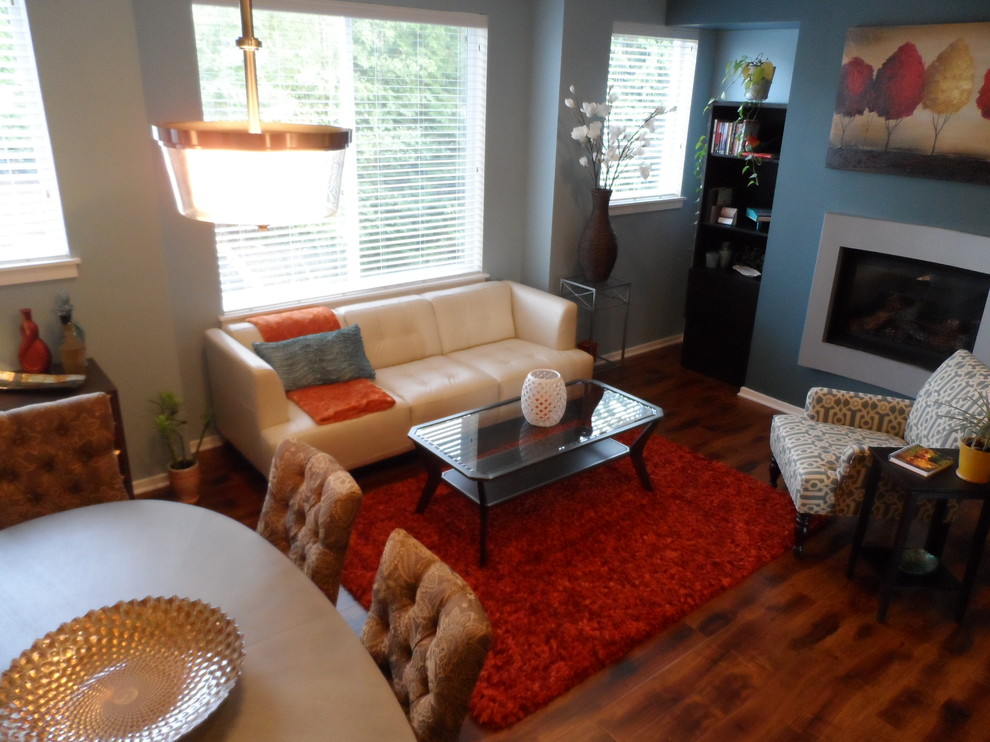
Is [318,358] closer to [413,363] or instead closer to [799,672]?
[413,363]

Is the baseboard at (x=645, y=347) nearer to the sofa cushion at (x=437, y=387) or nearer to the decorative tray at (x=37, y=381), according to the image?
the sofa cushion at (x=437, y=387)

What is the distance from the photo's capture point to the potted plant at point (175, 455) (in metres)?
3.42

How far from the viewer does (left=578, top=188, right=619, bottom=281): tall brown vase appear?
459 cm

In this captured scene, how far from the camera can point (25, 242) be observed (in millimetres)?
3107

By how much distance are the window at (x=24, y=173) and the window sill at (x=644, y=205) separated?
3.24 metres

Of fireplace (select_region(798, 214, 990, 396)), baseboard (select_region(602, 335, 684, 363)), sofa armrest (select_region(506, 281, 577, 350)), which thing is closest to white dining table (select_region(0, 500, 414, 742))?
sofa armrest (select_region(506, 281, 577, 350))

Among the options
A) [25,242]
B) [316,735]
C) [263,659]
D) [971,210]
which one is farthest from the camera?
[971,210]

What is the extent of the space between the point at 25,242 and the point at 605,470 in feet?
9.42

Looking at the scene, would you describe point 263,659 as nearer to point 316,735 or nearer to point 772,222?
point 316,735

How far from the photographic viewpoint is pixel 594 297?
15.3 feet

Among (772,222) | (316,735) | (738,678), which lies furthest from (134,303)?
(772,222)

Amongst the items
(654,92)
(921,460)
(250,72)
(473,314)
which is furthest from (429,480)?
(654,92)

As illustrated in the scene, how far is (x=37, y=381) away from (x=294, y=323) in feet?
4.00

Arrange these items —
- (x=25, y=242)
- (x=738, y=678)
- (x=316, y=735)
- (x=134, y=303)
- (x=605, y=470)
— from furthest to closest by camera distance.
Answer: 1. (x=605, y=470)
2. (x=134, y=303)
3. (x=25, y=242)
4. (x=738, y=678)
5. (x=316, y=735)
